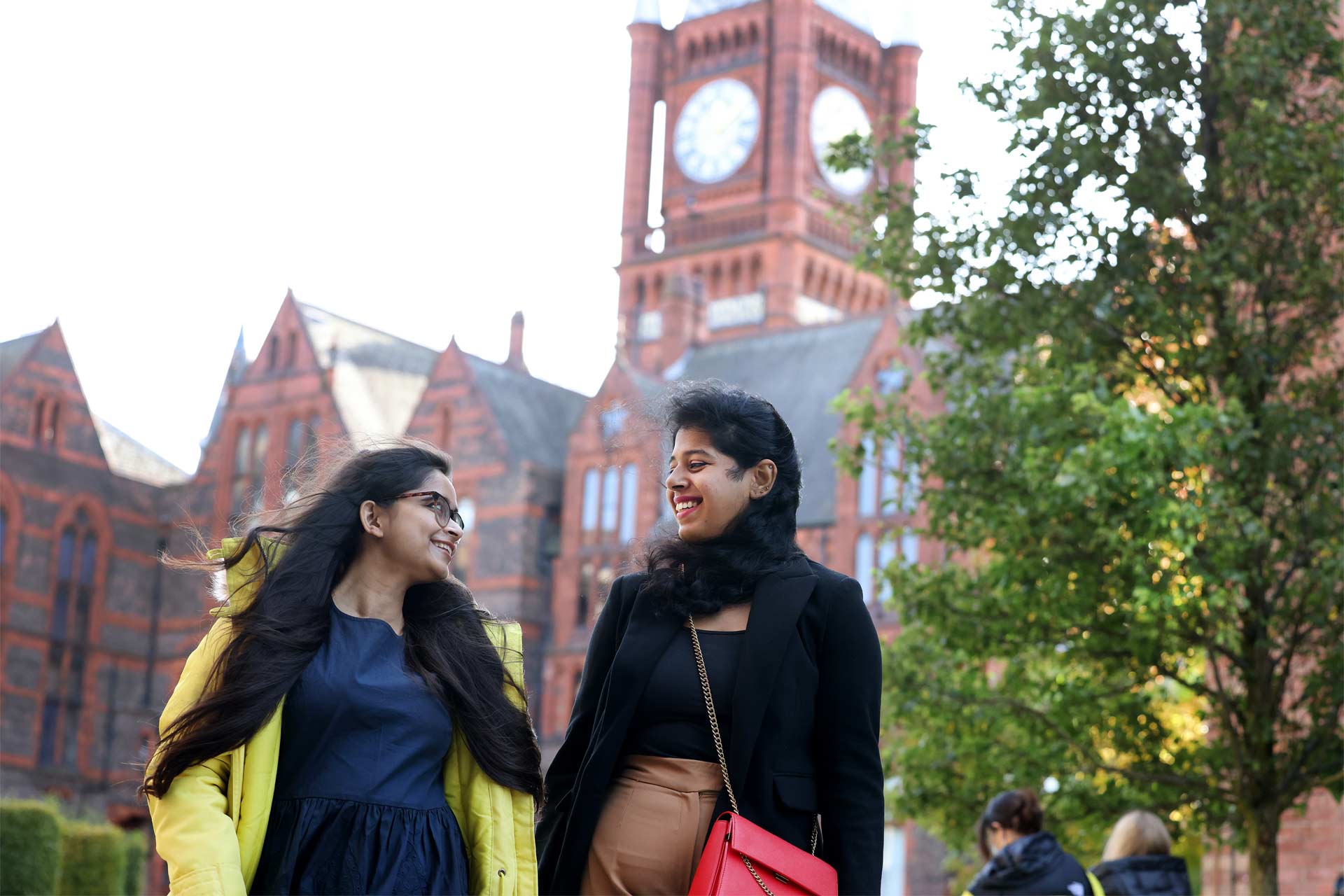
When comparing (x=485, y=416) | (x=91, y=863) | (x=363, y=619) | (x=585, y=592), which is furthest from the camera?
(x=485, y=416)

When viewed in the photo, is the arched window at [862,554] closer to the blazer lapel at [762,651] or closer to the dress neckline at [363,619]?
the blazer lapel at [762,651]

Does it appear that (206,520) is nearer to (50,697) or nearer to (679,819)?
(50,697)

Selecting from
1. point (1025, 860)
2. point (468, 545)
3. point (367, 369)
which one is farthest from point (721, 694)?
point (367, 369)

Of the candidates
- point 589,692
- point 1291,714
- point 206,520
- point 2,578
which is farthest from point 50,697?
point 589,692

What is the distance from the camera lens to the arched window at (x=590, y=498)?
45500 mm

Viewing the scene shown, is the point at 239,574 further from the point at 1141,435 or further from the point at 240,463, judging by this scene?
the point at 240,463

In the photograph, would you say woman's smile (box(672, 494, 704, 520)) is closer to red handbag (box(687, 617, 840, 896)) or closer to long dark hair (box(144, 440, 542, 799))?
long dark hair (box(144, 440, 542, 799))

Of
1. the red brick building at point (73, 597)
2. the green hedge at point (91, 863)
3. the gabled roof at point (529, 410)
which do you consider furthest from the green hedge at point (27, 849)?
the gabled roof at point (529, 410)

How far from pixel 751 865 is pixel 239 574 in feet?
4.49

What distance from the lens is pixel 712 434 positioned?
457 cm

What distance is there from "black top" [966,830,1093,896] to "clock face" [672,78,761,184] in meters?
56.6

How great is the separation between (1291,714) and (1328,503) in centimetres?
272

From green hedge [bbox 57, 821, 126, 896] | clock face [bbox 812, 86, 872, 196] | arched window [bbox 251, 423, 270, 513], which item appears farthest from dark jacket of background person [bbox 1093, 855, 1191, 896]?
clock face [bbox 812, 86, 872, 196]

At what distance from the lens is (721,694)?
434 centimetres
